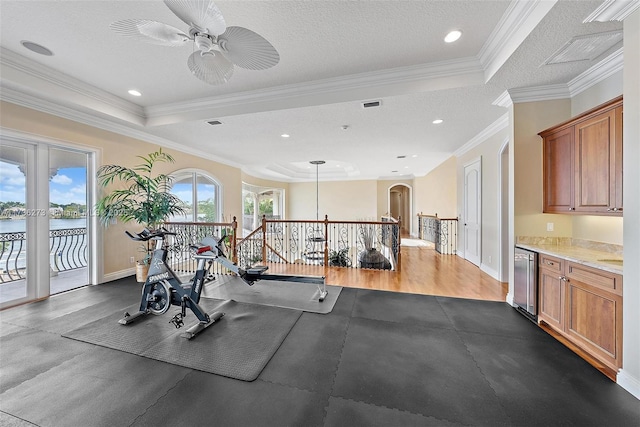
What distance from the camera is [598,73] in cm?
266

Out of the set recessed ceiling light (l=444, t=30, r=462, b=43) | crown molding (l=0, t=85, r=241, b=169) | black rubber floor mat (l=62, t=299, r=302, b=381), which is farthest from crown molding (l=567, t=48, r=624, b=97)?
crown molding (l=0, t=85, r=241, b=169)

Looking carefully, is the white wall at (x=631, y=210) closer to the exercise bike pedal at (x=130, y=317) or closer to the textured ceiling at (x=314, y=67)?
the textured ceiling at (x=314, y=67)

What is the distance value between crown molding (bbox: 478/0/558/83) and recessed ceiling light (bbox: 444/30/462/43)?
1.12 feet

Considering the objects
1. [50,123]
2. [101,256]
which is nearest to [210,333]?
[101,256]

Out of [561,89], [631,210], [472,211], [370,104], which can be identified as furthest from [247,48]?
[472,211]

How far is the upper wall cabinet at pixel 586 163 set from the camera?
2205mm

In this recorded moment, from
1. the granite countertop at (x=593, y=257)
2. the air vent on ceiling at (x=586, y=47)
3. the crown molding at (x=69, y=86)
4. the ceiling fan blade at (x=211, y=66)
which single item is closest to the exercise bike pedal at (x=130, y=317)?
the ceiling fan blade at (x=211, y=66)

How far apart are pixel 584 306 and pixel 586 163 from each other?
1509 mm

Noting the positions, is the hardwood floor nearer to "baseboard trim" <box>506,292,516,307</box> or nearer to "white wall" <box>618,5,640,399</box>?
"baseboard trim" <box>506,292,516,307</box>

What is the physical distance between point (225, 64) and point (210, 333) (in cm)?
269

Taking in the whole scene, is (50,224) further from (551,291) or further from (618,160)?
(618,160)

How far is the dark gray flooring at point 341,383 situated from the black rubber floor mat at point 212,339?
0.09m

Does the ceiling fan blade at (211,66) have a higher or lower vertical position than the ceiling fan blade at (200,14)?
lower

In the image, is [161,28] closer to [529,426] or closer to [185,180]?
[529,426]
